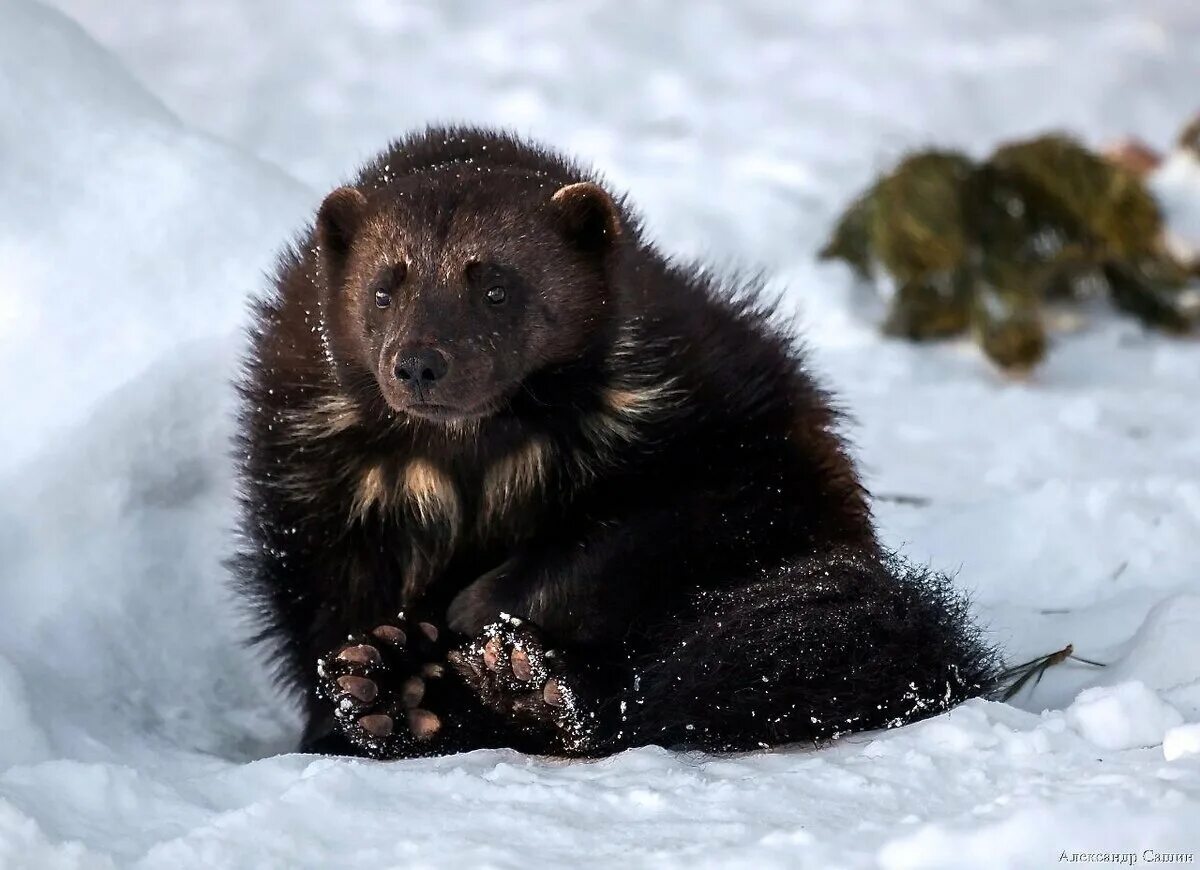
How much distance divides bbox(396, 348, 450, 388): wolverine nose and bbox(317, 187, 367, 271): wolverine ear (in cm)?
43

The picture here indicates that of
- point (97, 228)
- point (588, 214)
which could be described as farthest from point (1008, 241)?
point (97, 228)

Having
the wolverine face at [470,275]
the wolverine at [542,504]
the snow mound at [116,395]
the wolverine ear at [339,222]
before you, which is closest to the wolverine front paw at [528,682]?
the wolverine at [542,504]

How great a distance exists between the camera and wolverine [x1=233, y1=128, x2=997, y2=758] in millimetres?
2705

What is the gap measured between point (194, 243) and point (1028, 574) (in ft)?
7.50

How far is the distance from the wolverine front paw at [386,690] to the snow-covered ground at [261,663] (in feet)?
0.88

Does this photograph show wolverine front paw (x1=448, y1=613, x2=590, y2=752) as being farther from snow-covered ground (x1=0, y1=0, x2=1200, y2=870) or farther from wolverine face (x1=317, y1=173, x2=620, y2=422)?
wolverine face (x1=317, y1=173, x2=620, y2=422)

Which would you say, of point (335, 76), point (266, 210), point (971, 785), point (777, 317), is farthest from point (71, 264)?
point (335, 76)

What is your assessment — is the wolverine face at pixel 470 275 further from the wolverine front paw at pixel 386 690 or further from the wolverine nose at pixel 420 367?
the wolverine front paw at pixel 386 690

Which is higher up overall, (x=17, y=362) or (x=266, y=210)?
(x=266, y=210)

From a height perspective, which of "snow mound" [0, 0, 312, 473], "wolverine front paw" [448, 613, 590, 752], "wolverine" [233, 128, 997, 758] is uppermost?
"snow mound" [0, 0, 312, 473]

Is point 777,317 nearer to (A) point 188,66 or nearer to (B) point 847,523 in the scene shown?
(B) point 847,523

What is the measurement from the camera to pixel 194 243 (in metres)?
3.83

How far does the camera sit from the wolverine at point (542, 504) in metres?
2.71

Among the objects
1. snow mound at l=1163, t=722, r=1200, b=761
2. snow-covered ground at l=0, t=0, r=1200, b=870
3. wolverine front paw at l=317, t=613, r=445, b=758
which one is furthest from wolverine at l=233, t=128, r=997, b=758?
snow mound at l=1163, t=722, r=1200, b=761
